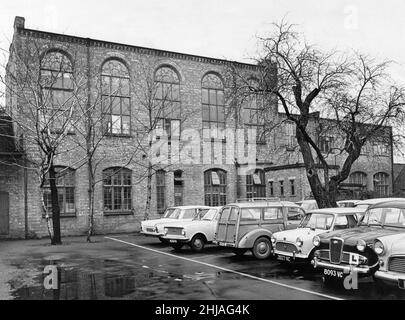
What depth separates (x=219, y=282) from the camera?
33.1 ft

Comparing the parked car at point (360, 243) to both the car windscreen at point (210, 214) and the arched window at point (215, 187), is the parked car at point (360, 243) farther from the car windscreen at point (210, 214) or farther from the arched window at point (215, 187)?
the arched window at point (215, 187)

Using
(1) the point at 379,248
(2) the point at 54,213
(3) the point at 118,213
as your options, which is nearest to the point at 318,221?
(1) the point at 379,248

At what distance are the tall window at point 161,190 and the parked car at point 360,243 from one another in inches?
670

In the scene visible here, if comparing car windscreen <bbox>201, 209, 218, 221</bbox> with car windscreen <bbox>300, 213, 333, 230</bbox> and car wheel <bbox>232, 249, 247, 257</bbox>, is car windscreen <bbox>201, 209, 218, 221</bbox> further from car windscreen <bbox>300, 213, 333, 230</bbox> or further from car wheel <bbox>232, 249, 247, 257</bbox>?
car windscreen <bbox>300, 213, 333, 230</bbox>

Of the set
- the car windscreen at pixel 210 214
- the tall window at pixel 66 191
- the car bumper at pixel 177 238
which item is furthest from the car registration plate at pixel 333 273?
the tall window at pixel 66 191

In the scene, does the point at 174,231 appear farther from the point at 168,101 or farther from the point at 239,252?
the point at 168,101

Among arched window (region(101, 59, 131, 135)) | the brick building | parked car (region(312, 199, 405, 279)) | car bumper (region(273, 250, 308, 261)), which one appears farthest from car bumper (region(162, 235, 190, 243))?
arched window (region(101, 59, 131, 135))

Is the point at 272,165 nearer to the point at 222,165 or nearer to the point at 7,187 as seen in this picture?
the point at 222,165

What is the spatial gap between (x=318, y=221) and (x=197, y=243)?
17.4ft

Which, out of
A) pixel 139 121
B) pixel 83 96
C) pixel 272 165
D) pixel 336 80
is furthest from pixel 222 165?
pixel 336 80

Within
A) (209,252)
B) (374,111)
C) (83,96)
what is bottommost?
(209,252)

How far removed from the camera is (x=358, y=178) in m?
36.0

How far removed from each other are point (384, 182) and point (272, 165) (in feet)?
42.5
